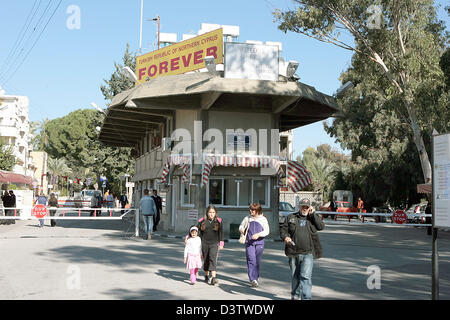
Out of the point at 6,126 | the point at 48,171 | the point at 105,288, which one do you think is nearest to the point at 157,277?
the point at 105,288

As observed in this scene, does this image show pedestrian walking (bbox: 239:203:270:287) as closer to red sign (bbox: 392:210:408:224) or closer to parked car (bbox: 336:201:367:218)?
red sign (bbox: 392:210:408:224)

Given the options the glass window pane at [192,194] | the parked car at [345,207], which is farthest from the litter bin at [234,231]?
the parked car at [345,207]

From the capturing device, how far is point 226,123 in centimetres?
2155

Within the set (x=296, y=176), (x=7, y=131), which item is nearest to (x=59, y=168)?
(x=7, y=131)

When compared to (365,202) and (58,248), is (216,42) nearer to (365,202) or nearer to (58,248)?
(58,248)

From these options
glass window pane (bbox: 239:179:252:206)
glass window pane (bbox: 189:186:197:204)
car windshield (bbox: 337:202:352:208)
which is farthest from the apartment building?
glass window pane (bbox: 239:179:252:206)

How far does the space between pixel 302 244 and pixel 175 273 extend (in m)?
4.05

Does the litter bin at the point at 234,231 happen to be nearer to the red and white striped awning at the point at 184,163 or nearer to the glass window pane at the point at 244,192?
the glass window pane at the point at 244,192

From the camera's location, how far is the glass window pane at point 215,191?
2139 centimetres

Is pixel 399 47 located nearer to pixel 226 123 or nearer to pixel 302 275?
pixel 226 123

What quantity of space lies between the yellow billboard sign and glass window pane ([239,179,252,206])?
5636mm

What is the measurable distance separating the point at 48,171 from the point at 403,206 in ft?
215

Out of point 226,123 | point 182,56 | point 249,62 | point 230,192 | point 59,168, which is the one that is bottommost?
point 230,192
